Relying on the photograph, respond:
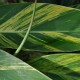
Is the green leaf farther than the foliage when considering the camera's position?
No

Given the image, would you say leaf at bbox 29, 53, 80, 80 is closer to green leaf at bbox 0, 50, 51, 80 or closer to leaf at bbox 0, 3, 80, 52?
leaf at bbox 0, 3, 80, 52

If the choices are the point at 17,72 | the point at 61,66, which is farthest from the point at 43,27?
the point at 17,72

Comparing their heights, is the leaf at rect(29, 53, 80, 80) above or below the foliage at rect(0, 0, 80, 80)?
below

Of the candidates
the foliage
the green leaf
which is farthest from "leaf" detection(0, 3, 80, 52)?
the green leaf

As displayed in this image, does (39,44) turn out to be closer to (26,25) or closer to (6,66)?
(26,25)

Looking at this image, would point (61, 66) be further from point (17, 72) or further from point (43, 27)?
point (17, 72)
